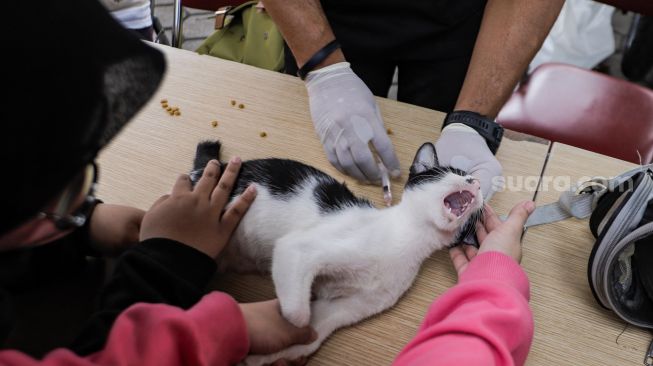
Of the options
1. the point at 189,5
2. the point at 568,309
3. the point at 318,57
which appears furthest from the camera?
the point at 189,5

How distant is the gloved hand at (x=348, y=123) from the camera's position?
91 cm

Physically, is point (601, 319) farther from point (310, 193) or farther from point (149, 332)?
point (149, 332)

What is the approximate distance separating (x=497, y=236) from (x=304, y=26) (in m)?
0.59

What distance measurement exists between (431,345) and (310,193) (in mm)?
317

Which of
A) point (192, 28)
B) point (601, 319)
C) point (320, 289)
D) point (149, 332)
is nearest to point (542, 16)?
point (601, 319)

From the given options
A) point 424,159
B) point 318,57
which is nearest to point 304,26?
point 318,57

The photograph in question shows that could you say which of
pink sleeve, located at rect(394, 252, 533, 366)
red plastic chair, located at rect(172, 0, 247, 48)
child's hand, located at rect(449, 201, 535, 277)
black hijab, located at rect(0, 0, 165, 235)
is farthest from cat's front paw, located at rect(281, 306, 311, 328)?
red plastic chair, located at rect(172, 0, 247, 48)

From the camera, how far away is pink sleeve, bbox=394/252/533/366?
556mm

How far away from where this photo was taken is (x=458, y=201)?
81cm

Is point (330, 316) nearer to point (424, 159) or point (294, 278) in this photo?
point (294, 278)

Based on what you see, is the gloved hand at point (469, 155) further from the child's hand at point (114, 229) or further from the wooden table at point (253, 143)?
the child's hand at point (114, 229)

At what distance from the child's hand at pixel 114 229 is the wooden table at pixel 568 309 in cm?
62

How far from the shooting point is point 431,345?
576 millimetres

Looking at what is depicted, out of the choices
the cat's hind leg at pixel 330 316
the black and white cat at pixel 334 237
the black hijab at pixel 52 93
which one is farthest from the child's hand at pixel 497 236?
the black hijab at pixel 52 93
